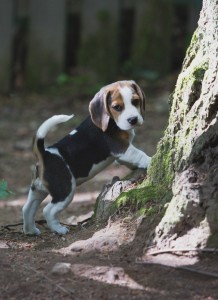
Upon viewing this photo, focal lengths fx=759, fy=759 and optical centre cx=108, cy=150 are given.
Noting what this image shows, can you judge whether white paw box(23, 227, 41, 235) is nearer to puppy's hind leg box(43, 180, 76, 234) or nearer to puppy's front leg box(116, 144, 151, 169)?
puppy's hind leg box(43, 180, 76, 234)

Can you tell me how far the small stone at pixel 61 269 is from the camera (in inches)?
150

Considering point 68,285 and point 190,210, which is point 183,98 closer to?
point 190,210

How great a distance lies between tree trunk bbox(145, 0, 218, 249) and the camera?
386 centimetres

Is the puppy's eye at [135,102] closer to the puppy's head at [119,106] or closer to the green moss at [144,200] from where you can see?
the puppy's head at [119,106]

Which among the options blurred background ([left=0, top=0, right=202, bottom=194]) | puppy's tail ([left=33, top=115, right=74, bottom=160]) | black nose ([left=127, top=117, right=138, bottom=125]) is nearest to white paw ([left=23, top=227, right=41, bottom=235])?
puppy's tail ([left=33, top=115, right=74, bottom=160])

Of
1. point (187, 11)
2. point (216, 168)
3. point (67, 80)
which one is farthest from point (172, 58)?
point (216, 168)

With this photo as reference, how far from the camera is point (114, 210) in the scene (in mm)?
4559

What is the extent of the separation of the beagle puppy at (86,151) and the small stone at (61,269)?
105cm

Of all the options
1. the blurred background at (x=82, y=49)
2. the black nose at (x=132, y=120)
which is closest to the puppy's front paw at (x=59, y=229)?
the black nose at (x=132, y=120)

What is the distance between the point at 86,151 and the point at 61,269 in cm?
141

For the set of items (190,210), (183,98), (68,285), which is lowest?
(68,285)

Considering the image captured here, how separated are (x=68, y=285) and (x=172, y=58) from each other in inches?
335

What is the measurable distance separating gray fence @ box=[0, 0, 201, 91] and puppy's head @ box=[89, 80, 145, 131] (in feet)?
20.2

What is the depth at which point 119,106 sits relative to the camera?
5.02m
